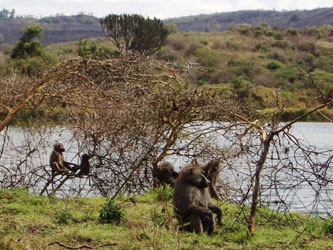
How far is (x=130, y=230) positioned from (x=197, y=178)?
4.49ft

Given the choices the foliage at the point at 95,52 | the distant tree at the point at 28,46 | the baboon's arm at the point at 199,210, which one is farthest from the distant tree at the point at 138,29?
the baboon's arm at the point at 199,210

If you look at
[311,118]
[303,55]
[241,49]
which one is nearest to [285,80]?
[311,118]

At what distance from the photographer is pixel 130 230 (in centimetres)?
745

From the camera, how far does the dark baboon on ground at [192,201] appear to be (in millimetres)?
8227

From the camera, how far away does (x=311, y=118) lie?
1887 inches

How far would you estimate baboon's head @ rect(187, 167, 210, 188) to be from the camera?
8383 mm

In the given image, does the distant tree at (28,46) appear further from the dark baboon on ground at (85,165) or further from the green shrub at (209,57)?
the dark baboon on ground at (85,165)

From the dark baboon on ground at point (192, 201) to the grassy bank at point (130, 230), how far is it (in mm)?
179

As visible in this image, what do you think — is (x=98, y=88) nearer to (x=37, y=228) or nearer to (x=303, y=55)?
(x=37, y=228)

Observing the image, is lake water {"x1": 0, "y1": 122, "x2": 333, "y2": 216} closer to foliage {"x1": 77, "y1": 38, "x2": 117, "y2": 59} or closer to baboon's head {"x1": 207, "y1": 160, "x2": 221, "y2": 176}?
baboon's head {"x1": 207, "y1": 160, "x2": 221, "y2": 176}

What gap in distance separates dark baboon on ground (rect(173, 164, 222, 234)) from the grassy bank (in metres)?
0.18

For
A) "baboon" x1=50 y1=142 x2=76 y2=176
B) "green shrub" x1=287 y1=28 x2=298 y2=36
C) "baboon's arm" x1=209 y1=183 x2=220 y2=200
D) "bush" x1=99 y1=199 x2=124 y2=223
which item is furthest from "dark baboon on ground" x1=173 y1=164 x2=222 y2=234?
"green shrub" x1=287 y1=28 x2=298 y2=36

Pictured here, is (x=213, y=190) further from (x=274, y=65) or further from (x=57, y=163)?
(x=274, y=65)

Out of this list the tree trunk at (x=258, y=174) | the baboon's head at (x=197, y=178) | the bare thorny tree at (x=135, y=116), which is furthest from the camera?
the bare thorny tree at (x=135, y=116)
